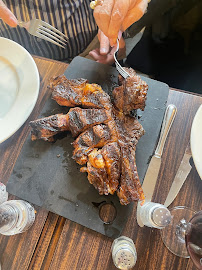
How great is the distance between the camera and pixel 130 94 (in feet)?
A: 4.09

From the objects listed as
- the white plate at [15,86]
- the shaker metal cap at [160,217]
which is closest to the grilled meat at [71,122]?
the white plate at [15,86]

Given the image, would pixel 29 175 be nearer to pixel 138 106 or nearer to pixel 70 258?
pixel 70 258

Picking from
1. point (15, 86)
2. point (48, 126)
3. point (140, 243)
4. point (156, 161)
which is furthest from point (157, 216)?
point (15, 86)

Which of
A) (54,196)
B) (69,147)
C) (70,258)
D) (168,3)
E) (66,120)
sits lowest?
(70,258)

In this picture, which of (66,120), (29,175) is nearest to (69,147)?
(66,120)

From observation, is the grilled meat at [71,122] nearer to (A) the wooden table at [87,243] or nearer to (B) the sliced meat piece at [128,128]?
(B) the sliced meat piece at [128,128]

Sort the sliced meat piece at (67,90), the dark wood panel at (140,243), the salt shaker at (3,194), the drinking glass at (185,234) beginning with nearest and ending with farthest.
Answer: the drinking glass at (185,234), the dark wood panel at (140,243), the salt shaker at (3,194), the sliced meat piece at (67,90)

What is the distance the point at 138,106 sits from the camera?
1.28m

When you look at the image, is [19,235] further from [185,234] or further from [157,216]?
[185,234]

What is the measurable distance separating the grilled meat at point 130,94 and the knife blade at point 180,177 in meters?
0.36

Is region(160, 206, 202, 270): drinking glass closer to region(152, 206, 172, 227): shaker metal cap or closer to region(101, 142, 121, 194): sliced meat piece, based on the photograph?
region(152, 206, 172, 227): shaker metal cap

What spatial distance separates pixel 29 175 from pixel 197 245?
2.88ft

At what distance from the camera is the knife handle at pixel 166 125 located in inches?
49.8

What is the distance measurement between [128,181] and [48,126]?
0.52 meters
